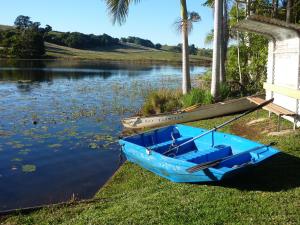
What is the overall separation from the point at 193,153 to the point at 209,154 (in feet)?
3.76

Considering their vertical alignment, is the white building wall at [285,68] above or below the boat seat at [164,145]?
above

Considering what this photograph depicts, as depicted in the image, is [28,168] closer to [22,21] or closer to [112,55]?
[112,55]

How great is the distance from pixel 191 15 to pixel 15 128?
984 cm

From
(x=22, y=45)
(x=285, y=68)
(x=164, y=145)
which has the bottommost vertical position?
(x=164, y=145)

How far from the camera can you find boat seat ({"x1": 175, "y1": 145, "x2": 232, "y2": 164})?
9844 millimetres

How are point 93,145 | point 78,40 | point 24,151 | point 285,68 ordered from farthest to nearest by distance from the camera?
point 78,40, point 93,145, point 24,151, point 285,68

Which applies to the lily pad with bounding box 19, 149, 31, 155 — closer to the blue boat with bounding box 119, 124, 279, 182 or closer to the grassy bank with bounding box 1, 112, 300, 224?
the blue boat with bounding box 119, 124, 279, 182

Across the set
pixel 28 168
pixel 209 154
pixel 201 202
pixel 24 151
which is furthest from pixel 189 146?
pixel 24 151

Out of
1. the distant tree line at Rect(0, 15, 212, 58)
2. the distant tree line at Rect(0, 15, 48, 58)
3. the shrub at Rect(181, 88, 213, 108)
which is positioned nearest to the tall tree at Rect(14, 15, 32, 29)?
the distant tree line at Rect(0, 15, 212, 58)

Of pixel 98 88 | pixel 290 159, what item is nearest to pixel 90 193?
pixel 290 159

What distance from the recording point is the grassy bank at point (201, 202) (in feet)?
22.1

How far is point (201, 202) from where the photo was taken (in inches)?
292

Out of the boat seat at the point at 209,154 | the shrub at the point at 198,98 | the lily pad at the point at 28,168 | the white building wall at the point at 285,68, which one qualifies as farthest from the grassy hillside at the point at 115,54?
the boat seat at the point at 209,154

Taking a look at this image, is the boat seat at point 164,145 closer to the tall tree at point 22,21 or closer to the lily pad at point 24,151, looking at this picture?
the lily pad at point 24,151
